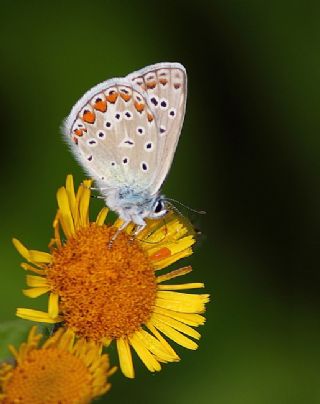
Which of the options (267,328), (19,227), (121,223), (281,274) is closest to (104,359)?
(121,223)

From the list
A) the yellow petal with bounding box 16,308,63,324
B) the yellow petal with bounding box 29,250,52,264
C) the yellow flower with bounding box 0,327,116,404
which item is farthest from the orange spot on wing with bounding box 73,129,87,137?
the yellow flower with bounding box 0,327,116,404

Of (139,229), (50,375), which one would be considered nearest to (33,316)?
(50,375)

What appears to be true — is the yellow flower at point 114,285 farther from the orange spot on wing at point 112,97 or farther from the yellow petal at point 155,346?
the orange spot on wing at point 112,97

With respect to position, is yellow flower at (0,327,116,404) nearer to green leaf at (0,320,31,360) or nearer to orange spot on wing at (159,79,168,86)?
green leaf at (0,320,31,360)

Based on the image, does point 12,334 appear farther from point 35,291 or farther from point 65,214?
point 65,214

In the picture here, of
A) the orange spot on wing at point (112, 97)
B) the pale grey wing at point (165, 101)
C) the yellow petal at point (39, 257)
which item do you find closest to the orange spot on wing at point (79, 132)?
the orange spot on wing at point (112, 97)

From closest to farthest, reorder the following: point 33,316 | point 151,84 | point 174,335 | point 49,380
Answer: point 49,380
point 33,316
point 174,335
point 151,84
